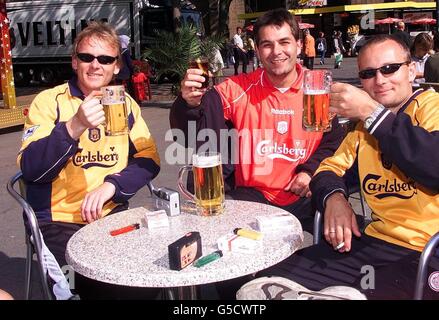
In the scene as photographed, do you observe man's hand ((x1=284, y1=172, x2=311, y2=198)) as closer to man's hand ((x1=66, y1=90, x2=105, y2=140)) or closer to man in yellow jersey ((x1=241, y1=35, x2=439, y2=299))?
man in yellow jersey ((x1=241, y1=35, x2=439, y2=299))

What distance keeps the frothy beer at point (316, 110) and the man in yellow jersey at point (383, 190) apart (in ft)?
0.17

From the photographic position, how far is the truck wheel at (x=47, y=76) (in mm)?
22469

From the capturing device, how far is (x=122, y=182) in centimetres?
266

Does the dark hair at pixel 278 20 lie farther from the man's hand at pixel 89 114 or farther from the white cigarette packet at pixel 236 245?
the white cigarette packet at pixel 236 245

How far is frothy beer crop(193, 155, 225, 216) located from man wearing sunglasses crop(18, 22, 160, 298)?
0.53 m

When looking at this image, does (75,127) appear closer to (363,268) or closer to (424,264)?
(363,268)

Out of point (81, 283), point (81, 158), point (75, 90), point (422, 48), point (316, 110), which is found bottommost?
point (81, 283)

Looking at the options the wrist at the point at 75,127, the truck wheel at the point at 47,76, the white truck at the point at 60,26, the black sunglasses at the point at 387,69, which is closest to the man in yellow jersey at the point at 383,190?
the black sunglasses at the point at 387,69

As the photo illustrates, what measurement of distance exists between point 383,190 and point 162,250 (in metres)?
1.03

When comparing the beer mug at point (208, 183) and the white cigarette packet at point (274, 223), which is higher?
the beer mug at point (208, 183)

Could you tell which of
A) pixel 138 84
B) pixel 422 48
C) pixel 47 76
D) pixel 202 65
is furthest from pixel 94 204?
pixel 47 76

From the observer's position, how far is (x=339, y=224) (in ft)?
7.39
